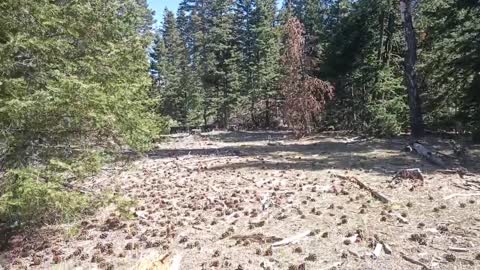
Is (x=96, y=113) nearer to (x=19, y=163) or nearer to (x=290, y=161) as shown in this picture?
(x=19, y=163)

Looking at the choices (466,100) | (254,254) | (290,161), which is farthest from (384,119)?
(254,254)

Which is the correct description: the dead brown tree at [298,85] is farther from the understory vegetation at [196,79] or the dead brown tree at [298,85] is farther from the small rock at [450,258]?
the small rock at [450,258]

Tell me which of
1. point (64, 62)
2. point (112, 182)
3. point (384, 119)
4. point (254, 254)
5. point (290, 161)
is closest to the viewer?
point (254, 254)

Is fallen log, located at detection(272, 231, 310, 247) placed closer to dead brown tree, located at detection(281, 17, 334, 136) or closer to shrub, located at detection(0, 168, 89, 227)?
shrub, located at detection(0, 168, 89, 227)

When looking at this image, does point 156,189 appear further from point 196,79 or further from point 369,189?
point 196,79

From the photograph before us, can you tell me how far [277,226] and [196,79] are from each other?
4192 cm

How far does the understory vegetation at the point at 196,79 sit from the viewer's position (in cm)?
709

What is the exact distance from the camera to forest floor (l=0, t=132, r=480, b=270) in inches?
241

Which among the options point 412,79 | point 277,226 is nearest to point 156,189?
point 277,226

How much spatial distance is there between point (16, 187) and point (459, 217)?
664 cm

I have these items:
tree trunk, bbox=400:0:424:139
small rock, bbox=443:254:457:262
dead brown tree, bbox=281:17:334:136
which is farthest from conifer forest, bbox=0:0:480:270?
dead brown tree, bbox=281:17:334:136

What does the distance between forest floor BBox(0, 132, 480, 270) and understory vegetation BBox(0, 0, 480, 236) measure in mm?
715

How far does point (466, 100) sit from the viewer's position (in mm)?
15219

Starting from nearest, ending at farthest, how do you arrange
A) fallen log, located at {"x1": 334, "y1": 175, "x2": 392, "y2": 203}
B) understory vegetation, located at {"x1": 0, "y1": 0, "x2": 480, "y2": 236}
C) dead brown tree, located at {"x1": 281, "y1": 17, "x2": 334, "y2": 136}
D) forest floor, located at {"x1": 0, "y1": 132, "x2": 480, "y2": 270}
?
forest floor, located at {"x1": 0, "y1": 132, "x2": 480, "y2": 270}
understory vegetation, located at {"x1": 0, "y1": 0, "x2": 480, "y2": 236}
fallen log, located at {"x1": 334, "y1": 175, "x2": 392, "y2": 203}
dead brown tree, located at {"x1": 281, "y1": 17, "x2": 334, "y2": 136}
